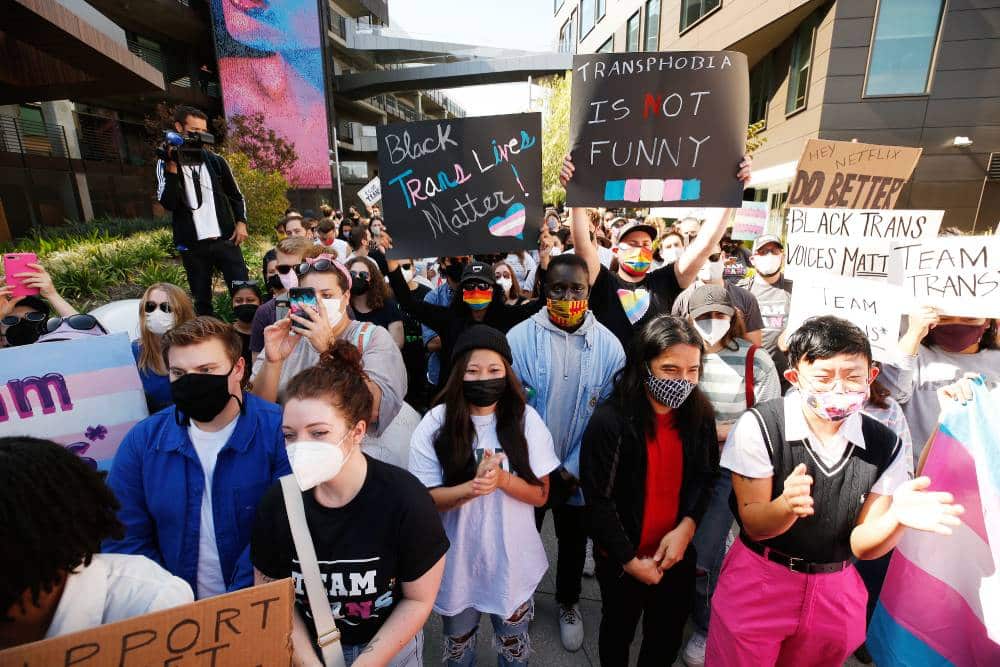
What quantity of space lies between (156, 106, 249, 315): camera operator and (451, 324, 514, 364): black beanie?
365 cm

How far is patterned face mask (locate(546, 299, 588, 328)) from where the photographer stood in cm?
265

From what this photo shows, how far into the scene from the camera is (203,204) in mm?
4609

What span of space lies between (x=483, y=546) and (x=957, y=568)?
2.02 metres

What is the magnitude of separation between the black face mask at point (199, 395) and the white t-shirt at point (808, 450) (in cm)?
211

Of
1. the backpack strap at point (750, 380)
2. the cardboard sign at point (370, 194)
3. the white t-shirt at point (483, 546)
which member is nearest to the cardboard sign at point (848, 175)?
the backpack strap at point (750, 380)

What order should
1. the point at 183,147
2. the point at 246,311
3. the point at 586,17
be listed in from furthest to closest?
1. the point at 586,17
2. the point at 183,147
3. the point at 246,311

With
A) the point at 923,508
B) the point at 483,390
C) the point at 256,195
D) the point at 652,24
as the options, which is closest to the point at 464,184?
the point at 483,390

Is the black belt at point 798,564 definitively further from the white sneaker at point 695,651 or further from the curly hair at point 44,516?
the curly hair at point 44,516

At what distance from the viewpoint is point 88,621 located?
113 centimetres

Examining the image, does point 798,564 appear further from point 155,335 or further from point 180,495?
point 155,335

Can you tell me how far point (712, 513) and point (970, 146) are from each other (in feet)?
53.6

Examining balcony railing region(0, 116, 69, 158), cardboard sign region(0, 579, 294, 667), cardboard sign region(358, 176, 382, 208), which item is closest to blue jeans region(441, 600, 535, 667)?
cardboard sign region(0, 579, 294, 667)

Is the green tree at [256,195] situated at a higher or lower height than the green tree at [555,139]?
lower

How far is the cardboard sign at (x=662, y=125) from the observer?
3.08 meters
